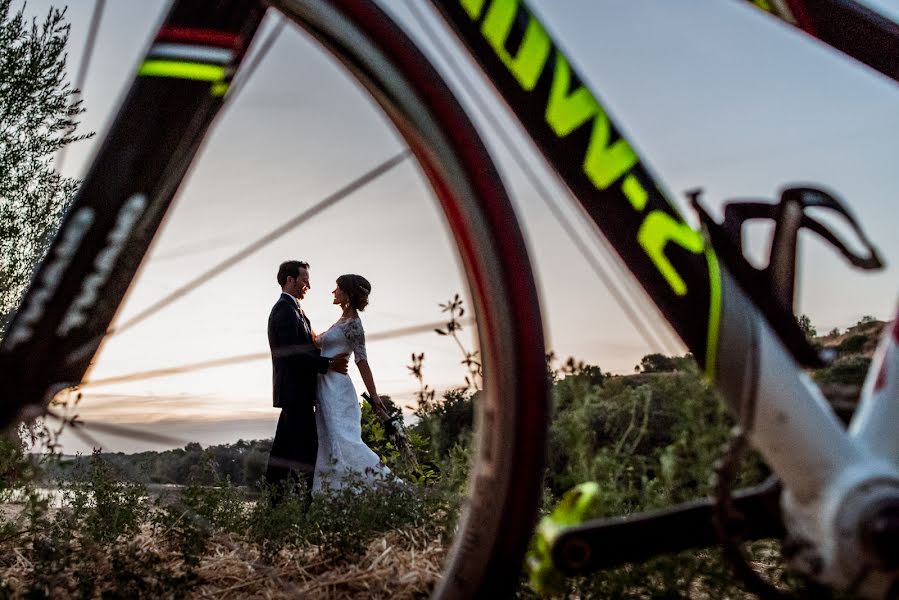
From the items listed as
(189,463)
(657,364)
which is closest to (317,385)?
(189,463)

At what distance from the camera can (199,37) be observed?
1.18 meters

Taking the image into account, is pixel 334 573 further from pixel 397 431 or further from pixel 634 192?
pixel 397 431

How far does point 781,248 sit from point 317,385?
13.2 feet

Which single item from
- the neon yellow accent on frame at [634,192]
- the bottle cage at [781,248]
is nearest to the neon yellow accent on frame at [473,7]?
the neon yellow accent on frame at [634,192]

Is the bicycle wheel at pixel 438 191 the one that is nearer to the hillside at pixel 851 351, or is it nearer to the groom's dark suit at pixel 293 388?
the hillside at pixel 851 351

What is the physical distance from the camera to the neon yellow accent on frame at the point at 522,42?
1.27 metres

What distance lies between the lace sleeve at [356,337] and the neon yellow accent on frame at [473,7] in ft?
12.1

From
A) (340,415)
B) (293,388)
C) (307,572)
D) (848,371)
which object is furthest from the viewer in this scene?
(293,388)

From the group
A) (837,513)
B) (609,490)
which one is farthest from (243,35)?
(609,490)

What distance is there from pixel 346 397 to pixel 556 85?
152 inches

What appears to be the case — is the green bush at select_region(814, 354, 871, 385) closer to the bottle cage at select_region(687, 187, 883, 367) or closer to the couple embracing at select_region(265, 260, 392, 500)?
the bottle cage at select_region(687, 187, 883, 367)

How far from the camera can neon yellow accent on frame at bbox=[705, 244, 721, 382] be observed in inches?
49.3

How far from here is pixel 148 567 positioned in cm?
214

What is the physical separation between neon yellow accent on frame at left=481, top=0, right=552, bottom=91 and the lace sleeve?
3683 millimetres
